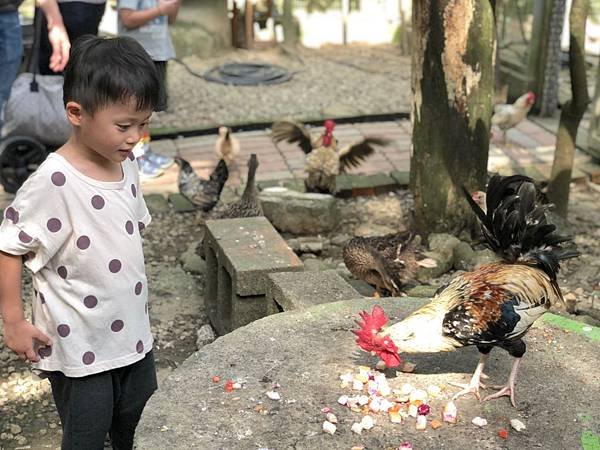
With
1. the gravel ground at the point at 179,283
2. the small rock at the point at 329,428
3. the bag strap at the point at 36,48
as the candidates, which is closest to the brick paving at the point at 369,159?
the gravel ground at the point at 179,283

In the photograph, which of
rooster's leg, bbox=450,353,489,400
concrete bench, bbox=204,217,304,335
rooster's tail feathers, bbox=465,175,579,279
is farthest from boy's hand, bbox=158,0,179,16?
rooster's leg, bbox=450,353,489,400

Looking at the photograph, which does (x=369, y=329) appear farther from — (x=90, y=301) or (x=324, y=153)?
(x=324, y=153)

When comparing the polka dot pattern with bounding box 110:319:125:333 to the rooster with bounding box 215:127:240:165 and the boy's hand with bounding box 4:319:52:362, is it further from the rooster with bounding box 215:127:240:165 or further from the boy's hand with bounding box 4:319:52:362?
the rooster with bounding box 215:127:240:165

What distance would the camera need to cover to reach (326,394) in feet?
9.40

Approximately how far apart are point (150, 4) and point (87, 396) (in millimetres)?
4219

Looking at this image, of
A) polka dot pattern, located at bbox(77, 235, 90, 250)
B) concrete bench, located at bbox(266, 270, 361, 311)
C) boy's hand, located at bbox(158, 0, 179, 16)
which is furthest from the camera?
boy's hand, located at bbox(158, 0, 179, 16)

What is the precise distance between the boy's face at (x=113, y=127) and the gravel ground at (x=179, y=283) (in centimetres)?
189

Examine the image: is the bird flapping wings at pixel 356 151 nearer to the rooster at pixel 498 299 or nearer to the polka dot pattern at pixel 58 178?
the rooster at pixel 498 299

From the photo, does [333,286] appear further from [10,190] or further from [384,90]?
[384,90]

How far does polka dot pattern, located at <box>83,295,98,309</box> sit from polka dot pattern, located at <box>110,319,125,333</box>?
0.31 ft

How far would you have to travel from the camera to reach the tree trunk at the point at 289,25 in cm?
1188

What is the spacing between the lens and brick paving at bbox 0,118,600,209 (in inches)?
287

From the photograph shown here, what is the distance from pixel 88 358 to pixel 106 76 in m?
0.93

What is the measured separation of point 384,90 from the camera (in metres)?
9.97
